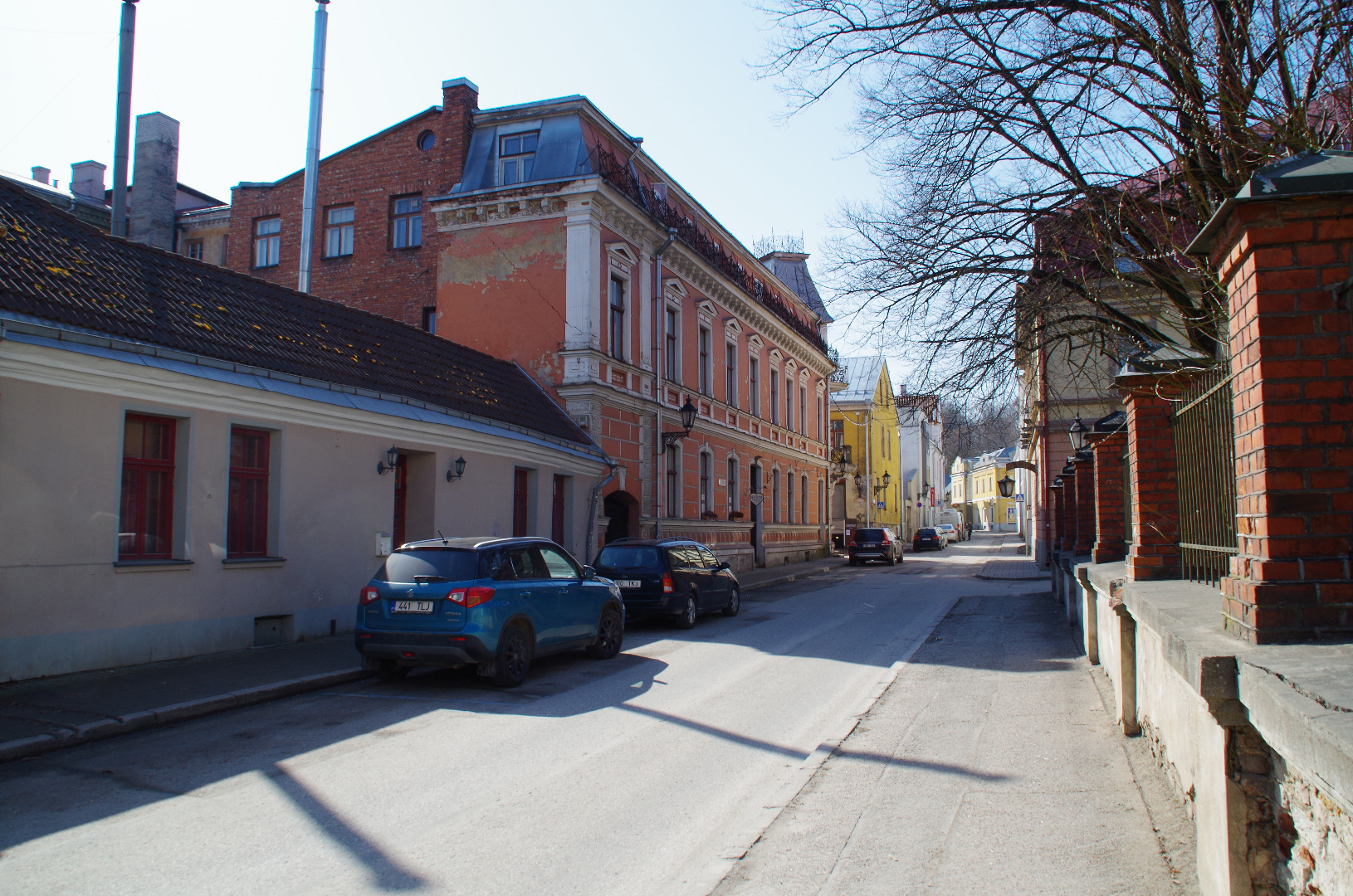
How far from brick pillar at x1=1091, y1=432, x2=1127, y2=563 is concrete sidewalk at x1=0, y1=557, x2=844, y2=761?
839 centimetres

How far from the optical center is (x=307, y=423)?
40.0ft

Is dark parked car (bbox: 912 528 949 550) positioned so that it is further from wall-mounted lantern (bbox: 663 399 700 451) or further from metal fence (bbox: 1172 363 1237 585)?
metal fence (bbox: 1172 363 1237 585)

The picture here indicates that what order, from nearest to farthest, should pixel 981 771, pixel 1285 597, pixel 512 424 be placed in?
pixel 1285 597
pixel 981 771
pixel 512 424

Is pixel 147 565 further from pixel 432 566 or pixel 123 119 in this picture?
pixel 123 119

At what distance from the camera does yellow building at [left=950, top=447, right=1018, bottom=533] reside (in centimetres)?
10900

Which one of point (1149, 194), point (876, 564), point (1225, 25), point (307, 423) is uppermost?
point (1225, 25)

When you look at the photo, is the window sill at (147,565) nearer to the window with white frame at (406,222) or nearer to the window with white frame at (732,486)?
the window with white frame at (406,222)

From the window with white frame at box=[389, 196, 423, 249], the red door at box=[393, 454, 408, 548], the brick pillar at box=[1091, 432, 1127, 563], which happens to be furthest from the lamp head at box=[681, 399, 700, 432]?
the brick pillar at box=[1091, 432, 1127, 563]

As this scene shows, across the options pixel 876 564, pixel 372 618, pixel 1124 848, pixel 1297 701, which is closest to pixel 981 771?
pixel 1124 848

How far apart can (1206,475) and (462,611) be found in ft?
22.0

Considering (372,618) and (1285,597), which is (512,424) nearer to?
(372,618)

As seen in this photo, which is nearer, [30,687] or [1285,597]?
[1285,597]

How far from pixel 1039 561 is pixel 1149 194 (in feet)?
75.5

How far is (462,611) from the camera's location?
912 centimetres
